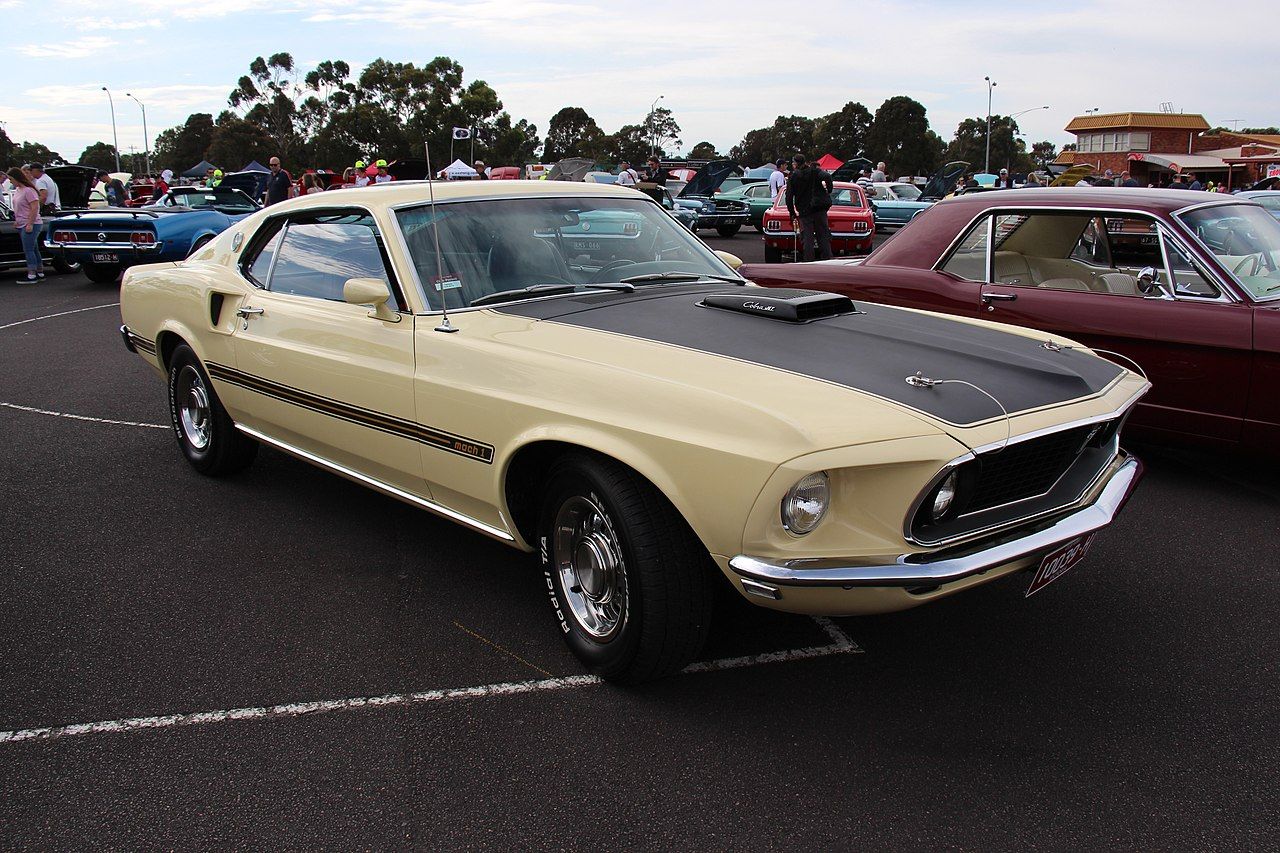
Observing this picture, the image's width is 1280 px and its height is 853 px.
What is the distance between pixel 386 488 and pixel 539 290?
3.18 feet

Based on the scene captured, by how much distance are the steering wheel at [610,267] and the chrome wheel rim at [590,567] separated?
3.70 ft

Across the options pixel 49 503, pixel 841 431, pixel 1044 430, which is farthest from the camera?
pixel 49 503

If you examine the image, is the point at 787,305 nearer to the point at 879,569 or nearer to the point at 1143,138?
the point at 879,569

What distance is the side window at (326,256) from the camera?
381 centimetres

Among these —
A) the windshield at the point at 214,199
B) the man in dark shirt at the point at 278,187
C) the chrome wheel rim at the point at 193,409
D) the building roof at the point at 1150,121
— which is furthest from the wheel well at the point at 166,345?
the building roof at the point at 1150,121

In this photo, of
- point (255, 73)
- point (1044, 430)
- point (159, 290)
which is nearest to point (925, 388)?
point (1044, 430)

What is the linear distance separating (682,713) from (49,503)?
3.63 meters

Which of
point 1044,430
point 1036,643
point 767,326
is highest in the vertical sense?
point 767,326

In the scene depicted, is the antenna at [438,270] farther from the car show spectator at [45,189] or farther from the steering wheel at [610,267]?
the car show spectator at [45,189]

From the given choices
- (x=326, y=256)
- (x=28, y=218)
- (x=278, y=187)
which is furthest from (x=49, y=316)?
(x=326, y=256)

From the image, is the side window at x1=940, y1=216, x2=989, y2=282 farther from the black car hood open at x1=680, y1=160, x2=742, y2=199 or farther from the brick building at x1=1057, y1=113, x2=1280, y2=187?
the brick building at x1=1057, y1=113, x2=1280, y2=187

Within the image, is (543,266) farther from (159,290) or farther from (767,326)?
(159,290)

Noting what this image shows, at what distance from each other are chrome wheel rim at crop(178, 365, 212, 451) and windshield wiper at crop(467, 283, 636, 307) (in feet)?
7.21

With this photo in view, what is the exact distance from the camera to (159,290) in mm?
5152
